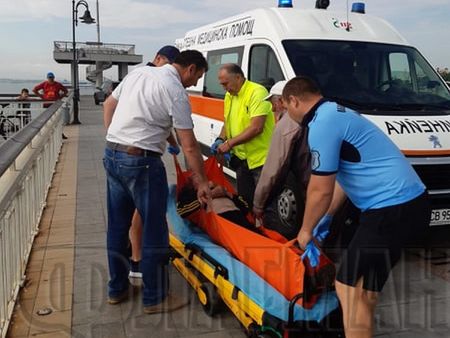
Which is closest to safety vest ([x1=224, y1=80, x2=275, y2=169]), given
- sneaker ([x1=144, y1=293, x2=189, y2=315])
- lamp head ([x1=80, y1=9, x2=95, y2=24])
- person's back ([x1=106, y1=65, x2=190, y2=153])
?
person's back ([x1=106, y1=65, x2=190, y2=153])

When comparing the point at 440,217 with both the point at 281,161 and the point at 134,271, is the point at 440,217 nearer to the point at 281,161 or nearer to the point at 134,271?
the point at 281,161

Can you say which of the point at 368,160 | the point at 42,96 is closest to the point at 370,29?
the point at 368,160

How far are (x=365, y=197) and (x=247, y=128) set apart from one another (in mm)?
2103

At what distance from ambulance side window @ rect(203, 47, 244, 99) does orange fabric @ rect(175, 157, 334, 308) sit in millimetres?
3369

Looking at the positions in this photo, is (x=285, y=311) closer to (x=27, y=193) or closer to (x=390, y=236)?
(x=390, y=236)

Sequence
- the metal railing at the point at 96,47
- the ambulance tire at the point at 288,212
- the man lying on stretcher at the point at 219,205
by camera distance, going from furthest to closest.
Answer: the metal railing at the point at 96,47
the ambulance tire at the point at 288,212
the man lying on stretcher at the point at 219,205

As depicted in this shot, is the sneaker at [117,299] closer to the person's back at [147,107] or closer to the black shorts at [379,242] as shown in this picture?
the person's back at [147,107]

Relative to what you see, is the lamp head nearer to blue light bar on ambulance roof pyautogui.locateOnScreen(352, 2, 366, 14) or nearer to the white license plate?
blue light bar on ambulance roof pyautogui.locateOnScreen(352, 2, 366, 14)

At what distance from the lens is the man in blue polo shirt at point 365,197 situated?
2.54 metres

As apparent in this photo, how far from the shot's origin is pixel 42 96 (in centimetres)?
1362

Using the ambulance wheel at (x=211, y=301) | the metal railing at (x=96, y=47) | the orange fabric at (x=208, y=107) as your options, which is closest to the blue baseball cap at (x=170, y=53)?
the ambulance wheel at (x=211, y=301)

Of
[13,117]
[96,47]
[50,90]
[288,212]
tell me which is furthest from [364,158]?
[96,47]

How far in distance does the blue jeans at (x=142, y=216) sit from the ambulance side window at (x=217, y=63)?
330 cm

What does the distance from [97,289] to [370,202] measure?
229 cm
